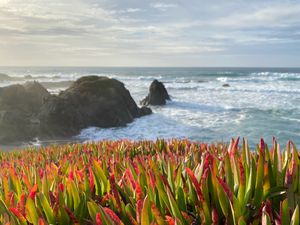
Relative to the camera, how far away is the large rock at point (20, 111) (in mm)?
16859

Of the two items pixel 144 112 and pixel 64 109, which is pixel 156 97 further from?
pixel 64 109

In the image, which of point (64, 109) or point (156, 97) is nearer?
point (64, 109)

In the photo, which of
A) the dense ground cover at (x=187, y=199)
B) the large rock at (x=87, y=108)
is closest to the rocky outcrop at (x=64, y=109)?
the large rock at (x=87, y=108)

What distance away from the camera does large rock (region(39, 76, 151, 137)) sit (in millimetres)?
17844

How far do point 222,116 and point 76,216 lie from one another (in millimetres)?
22456

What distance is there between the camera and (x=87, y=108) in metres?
20.5

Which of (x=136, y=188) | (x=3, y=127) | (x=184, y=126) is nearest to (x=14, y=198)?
(x=136, y=188)

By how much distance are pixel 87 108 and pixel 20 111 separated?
12.4 ft

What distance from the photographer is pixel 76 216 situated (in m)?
1.68

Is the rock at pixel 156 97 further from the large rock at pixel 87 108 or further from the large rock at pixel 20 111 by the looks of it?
the large rock at pixel 20 111

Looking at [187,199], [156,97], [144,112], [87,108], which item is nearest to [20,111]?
[87,108]

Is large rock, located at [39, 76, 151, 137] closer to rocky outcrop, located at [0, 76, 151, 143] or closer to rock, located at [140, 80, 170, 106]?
rocky outcrop, located at [0, 76, 151, 143]

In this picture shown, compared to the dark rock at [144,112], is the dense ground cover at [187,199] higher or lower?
higher

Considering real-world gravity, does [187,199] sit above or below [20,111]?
above
